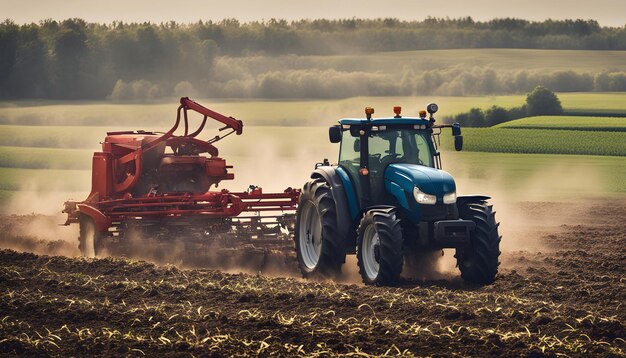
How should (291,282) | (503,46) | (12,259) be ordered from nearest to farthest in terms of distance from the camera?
(291,282) → (12,259) → (503,46)

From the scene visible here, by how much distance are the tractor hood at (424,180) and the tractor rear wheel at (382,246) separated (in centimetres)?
49

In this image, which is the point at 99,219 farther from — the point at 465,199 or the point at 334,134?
the point at 465,199

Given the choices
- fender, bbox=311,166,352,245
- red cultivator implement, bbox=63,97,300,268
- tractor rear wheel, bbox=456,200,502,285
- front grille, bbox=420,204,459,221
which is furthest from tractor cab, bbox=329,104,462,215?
red cultivator implement, bbox=63,97,300,268

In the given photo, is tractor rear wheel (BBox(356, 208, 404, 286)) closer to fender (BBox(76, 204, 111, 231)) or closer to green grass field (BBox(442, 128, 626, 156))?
fender (BBox(76, 204, 111, 231))

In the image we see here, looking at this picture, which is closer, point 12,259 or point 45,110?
point 12,259

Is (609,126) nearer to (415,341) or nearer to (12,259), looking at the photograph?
(12,259)

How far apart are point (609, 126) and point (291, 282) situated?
32.7 m

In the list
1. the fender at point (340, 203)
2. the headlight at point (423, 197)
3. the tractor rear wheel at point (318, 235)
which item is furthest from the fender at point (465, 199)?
the tractor rear wheel at point (318, 235)

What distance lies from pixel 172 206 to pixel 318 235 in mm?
3395

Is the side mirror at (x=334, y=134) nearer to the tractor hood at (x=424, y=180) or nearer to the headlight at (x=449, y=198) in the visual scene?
the tractor hood at (x=424, y=180)

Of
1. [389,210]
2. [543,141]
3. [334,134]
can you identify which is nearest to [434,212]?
[389,210]

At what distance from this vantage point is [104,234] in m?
19.2

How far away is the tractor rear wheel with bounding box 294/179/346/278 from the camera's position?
15.8 metres

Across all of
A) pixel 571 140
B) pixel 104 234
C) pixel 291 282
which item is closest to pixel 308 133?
pixel 571 140
